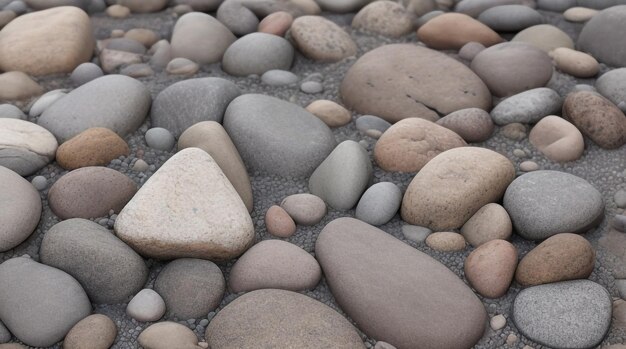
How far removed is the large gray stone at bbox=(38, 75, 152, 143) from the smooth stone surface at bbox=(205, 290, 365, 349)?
42.3 inches

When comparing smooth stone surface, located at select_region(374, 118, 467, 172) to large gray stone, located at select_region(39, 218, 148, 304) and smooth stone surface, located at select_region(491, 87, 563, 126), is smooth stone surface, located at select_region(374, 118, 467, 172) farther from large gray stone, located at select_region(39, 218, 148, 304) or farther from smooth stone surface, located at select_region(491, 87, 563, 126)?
large gray stone, located at select_region(39, 218, 148, 304)

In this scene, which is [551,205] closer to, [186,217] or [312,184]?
[312,184]

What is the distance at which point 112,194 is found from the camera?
7.38 feet

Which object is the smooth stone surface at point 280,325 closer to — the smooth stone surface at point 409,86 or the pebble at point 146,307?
the pebble at point 146,307

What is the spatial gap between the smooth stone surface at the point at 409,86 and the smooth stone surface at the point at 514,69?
0.08 metres

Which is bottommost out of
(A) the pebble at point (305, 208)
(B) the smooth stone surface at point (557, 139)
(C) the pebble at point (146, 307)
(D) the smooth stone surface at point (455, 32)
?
(C) the pebble at point (146, 307)

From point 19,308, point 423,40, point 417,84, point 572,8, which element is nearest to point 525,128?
point 417,84

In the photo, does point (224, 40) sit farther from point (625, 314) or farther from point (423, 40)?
point (625, 314)

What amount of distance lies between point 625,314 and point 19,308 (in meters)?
1.80

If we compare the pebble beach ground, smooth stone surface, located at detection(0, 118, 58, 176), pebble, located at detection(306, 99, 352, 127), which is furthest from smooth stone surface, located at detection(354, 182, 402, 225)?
smooth stone surface, located at detection(0, 118, 58, 176)

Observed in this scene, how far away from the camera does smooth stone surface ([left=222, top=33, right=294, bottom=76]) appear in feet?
10.00

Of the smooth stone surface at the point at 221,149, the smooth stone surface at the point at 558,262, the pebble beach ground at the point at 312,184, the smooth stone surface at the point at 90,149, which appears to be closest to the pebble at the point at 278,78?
the pebble beach ground at the point at 312,184

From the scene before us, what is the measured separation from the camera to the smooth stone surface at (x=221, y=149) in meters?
2.34

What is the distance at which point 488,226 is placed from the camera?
2166mm
